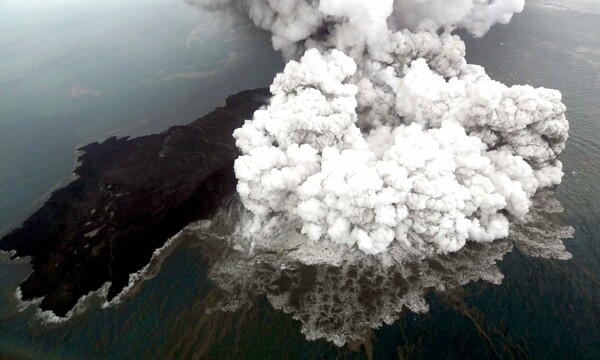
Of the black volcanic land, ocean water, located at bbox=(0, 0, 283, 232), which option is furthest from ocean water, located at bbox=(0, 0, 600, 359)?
the black volcanic land

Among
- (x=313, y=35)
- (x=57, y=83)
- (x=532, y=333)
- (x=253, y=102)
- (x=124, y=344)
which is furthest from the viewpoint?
(x=57, y=83)

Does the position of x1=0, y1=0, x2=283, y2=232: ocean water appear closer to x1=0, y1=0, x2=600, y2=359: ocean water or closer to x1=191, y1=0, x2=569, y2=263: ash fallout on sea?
x1=0, y1=0, x2=600, y2=359: ocean water

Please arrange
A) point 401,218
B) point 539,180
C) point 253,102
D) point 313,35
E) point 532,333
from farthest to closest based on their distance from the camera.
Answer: point 253,102, point 313,35, point 539,180, point 401,218, point 532,333

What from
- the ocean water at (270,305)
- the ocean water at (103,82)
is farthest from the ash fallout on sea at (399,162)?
the ocean water at (103,82)

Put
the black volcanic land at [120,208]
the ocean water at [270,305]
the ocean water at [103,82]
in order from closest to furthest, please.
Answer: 1. the ocean water at [270,305]
2. the black volcanic land at [120,208]
3. the ocean water at [103,82]

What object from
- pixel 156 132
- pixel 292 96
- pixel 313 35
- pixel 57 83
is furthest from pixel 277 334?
pixel 57 83

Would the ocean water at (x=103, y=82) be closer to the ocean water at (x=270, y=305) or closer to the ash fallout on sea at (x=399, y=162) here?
the ocean water at (x=270, y=305)

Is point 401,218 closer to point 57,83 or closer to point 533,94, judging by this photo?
point 533,94
